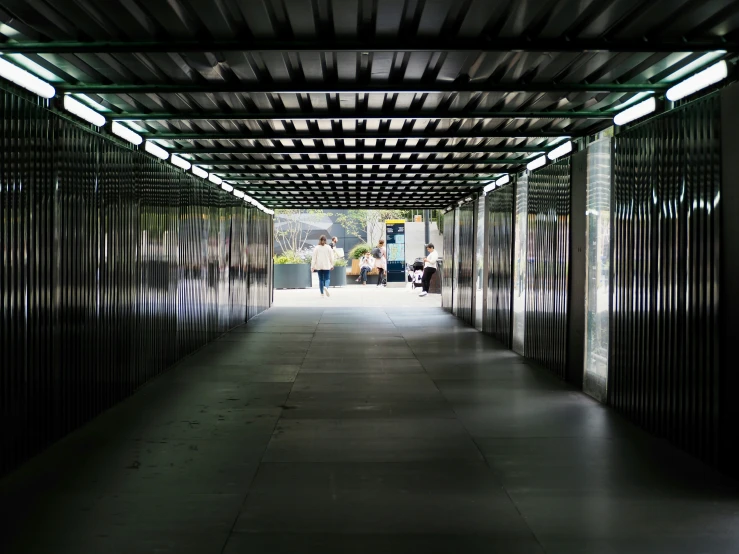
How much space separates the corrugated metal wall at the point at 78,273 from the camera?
611 cm

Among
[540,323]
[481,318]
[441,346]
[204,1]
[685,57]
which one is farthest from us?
[481,318]

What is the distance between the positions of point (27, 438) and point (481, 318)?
13.9 metres

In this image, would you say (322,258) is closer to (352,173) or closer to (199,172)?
(352,173)

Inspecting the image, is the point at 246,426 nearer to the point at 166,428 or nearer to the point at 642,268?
the point at 166,428

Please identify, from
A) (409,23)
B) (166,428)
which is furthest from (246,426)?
(409,23)

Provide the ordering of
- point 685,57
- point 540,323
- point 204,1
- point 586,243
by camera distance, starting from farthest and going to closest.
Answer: point 540,323 < point 586,243 < point 685,57 < point 204,1

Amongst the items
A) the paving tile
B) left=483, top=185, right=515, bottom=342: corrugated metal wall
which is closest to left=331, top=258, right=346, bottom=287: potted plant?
left=483, top=185, right=515, bottom=342: corrugated metal wall

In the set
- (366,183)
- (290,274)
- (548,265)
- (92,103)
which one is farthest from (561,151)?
(290,274)

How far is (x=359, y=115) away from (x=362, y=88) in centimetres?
165

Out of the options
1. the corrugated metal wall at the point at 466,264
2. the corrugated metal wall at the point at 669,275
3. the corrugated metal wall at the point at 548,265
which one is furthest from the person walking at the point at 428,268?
the corrugated metal wall at the point at 669,275

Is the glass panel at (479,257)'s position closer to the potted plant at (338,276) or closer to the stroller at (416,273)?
the stroller at (416,273)

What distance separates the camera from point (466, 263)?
21.8 meters

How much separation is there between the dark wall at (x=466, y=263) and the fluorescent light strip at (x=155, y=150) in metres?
9.82

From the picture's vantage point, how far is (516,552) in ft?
14.5
